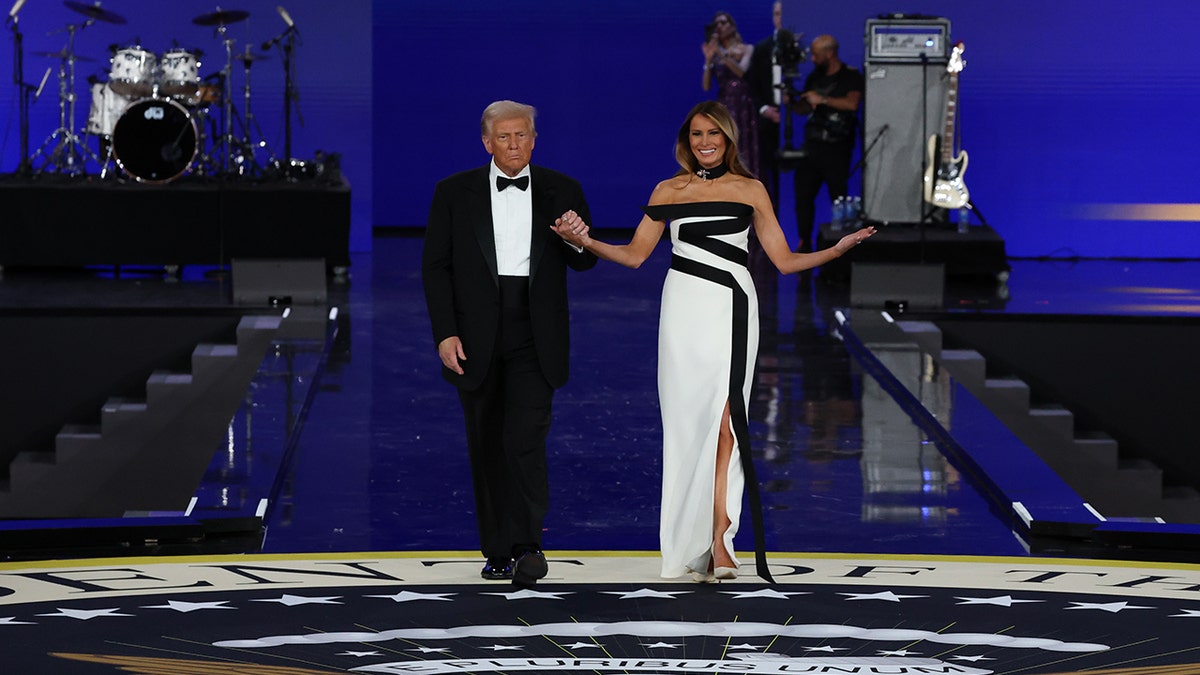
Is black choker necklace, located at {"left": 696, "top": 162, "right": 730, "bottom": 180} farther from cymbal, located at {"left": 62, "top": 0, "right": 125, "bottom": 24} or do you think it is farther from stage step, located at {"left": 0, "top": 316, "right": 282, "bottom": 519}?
cymbal, located at {"left": 62, "top": 0, "right": 125, "bottom": 24}

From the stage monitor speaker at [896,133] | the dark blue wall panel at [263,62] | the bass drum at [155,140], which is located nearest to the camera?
the bass drum at [155,140]

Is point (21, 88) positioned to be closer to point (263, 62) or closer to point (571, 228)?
point (263, 62)

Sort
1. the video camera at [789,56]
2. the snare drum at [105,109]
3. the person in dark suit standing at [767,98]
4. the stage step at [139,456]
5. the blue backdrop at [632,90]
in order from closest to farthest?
the stage step at [139,456]
the snare drum at [105,109]
the video camera at [789,56]
the person in dark suit standing at [767,98]
the blue backdrop at [632,90]

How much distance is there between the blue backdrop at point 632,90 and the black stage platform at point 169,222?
19cm

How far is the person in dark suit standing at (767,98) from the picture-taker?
13016 millimetres

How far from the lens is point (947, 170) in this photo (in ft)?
38.4

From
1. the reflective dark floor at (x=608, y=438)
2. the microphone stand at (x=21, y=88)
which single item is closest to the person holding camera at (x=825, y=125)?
the reflective dark floor at (x=608, y=438)

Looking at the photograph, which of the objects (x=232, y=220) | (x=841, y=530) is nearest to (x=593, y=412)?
(x=841, y=530)

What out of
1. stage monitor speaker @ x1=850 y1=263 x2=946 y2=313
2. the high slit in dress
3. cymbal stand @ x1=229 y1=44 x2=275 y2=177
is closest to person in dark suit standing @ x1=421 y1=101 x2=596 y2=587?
the high slit in dress

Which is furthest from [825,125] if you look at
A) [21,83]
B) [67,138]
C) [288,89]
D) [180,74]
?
[21,83]

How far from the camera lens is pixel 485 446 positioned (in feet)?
14.3

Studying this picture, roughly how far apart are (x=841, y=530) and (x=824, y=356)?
330 cm

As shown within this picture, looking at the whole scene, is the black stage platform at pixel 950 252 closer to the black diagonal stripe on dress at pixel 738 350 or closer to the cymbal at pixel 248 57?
the cymbal at pixel 248 57

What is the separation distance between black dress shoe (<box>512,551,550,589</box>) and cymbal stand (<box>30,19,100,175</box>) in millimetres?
8563
